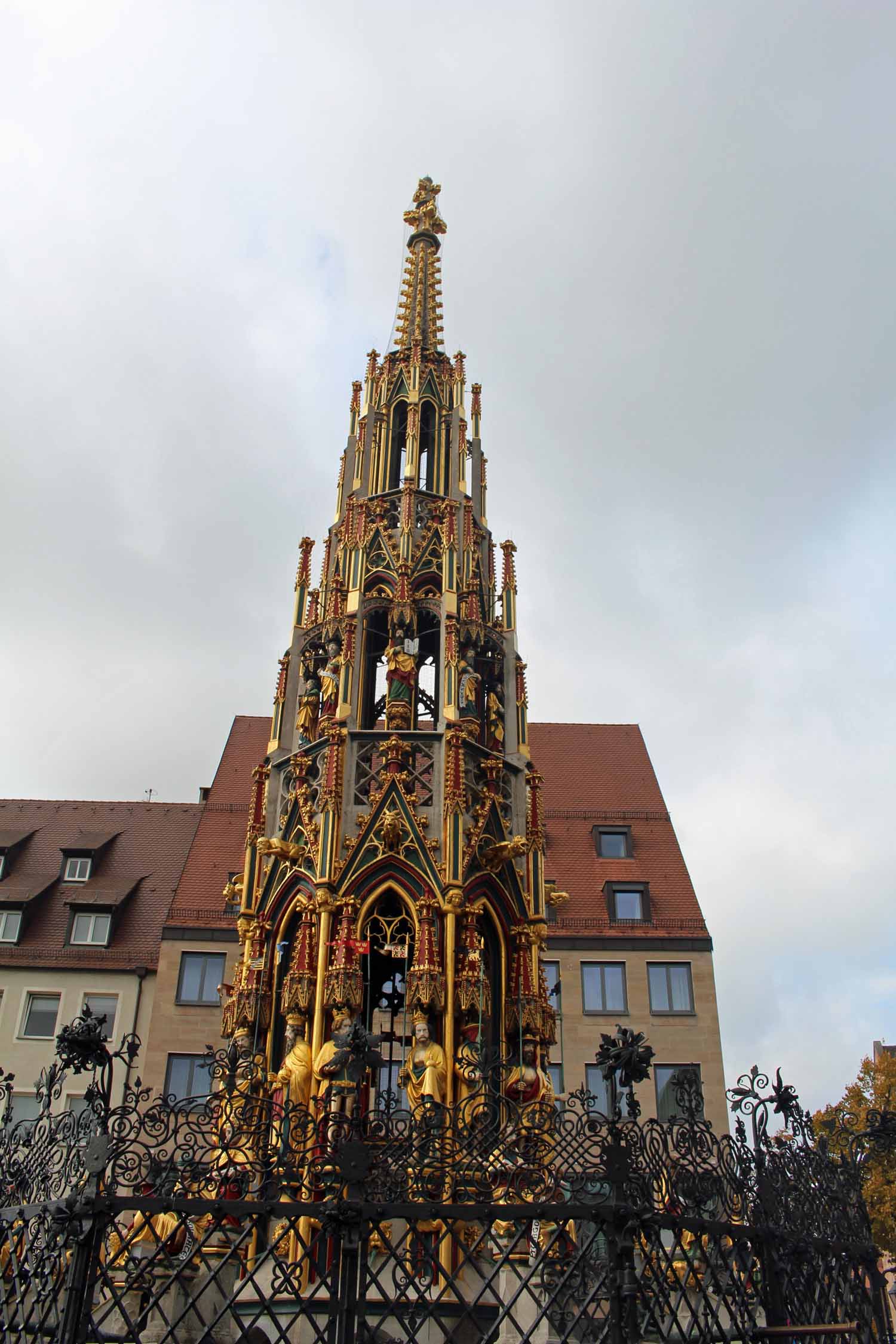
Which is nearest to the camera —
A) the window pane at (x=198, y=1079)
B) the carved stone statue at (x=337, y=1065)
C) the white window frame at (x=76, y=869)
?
the carved stone statue at (x=337, y=1065)

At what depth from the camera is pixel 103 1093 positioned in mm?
9484

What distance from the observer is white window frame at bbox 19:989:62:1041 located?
27.2 m

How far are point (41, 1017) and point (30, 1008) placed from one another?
14.1 inches

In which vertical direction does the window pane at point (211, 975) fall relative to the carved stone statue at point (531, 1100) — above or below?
above

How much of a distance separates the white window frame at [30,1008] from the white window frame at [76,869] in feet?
13.1

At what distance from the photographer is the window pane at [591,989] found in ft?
87.3

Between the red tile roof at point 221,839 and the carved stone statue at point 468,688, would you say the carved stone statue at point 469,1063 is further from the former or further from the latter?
the red tile roof at point 221,839

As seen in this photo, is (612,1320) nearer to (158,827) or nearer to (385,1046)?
(385,1046)

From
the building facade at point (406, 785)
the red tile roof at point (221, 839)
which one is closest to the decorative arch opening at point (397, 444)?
the building facade at point (406, 785)

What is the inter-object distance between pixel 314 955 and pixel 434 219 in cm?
1328

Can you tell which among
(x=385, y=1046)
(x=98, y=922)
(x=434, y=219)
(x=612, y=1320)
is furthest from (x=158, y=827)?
(x=612, y=1320)

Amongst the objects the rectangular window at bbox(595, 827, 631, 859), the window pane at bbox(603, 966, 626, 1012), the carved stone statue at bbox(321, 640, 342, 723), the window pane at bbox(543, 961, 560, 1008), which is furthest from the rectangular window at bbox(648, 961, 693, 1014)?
the carved stone statue at bbox(321, 640, 342, 723)

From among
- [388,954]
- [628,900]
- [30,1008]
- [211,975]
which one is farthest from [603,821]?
[388,954]

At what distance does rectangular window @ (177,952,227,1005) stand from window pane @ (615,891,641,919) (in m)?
9.21
